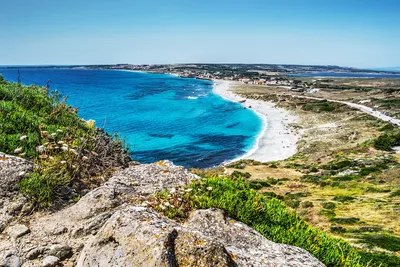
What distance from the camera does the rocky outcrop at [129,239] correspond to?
4.06 meters

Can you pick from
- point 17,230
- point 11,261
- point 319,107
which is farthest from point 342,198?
point 319,107

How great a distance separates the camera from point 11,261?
15.2 ft

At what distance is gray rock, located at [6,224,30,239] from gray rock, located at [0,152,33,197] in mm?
1095

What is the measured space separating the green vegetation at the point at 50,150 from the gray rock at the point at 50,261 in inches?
75.3

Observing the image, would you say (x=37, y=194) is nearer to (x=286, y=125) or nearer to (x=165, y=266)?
(x=165, y=266)

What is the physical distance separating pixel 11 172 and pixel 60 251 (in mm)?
2804

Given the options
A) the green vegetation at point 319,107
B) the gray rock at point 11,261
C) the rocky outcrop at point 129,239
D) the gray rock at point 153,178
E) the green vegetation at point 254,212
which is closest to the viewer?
the rocky outcrop at point 129,239

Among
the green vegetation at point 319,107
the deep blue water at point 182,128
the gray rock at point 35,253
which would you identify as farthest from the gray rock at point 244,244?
the green vegetation at point 319,107

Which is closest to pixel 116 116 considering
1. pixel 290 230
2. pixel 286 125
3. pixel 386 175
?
pixel 286 125

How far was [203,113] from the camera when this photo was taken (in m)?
103

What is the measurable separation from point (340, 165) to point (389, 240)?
1155 inches

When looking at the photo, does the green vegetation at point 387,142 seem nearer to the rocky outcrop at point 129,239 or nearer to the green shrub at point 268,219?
the green shrub at point 268,219

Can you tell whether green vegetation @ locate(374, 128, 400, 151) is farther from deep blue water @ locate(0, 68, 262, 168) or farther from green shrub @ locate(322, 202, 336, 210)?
green shrub @ locate(322, 202, 336, 210)

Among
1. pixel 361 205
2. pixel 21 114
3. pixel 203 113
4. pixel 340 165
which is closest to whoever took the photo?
pixel 21 114
